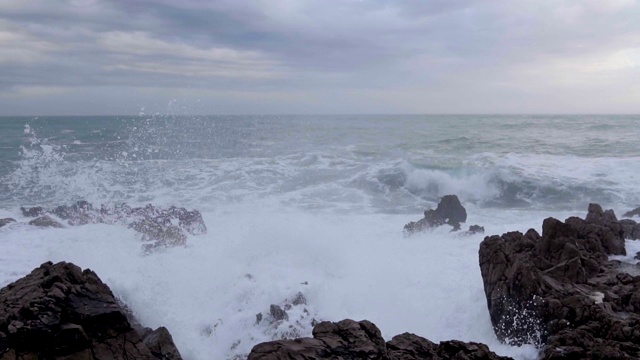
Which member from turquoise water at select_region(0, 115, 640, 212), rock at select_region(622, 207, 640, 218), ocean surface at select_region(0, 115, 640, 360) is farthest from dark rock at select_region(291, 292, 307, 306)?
rock at select_region(622, 207, 640, 218)

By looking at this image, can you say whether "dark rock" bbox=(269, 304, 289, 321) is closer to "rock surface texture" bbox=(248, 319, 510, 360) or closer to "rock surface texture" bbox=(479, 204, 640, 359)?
"rock surface texture" bbox=(248, 319, 510, 360)

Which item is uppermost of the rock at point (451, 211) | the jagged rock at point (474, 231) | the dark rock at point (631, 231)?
the dark rock at point (631, 231)

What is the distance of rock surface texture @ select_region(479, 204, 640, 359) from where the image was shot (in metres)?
7.30

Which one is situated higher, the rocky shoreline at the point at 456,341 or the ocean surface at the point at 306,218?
the rocky shoreline at the point at 456,341

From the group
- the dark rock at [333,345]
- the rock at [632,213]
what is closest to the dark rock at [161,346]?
the dark rock at [333,345]

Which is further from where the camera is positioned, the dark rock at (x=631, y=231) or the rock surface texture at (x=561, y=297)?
the dark rock at (x=631, y=231)

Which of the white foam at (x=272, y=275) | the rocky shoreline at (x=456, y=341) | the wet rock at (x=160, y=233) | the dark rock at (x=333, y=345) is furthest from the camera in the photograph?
the wet rock at (x=160, y=233)

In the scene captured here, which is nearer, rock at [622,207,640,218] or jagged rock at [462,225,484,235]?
jagged rock at [462,225,484,235]

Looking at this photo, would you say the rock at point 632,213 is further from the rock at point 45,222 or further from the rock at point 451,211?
the rock at point 45,222

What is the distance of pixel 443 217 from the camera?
1800 centimetres

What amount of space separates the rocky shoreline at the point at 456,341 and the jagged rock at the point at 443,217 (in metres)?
6.03

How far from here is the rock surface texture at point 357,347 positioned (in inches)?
254

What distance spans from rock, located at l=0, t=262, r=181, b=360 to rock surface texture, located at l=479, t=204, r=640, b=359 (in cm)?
589

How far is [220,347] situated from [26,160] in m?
31.5
